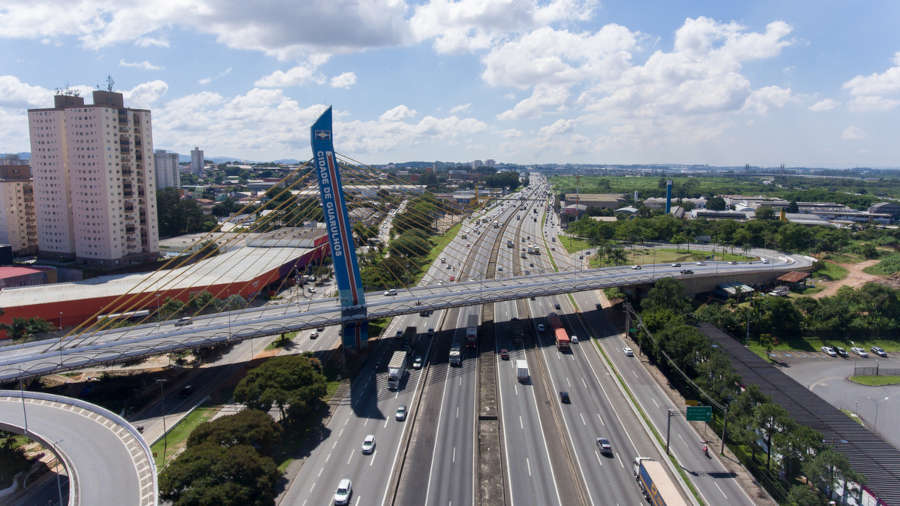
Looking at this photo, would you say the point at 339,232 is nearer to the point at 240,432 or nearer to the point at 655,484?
the point at 240,432

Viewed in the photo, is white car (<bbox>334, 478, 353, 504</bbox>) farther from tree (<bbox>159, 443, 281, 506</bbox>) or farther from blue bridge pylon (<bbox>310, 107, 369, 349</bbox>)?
blue bridge pylon (<bbox>310, 107, 369, 349</bbox>)

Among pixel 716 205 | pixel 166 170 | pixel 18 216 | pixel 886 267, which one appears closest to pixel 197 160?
pixel 166 170

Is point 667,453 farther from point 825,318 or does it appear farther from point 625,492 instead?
point 825,318

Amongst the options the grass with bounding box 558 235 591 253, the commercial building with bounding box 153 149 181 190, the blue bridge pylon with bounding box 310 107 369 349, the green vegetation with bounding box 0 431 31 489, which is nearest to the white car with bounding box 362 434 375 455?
the blue bridge pylon with bounding box 310 107 369 349

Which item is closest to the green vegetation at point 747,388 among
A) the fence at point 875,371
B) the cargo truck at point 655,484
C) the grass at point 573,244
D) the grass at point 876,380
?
the cargo truck at point 655,484

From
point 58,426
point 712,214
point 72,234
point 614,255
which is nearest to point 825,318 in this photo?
point 614,255
